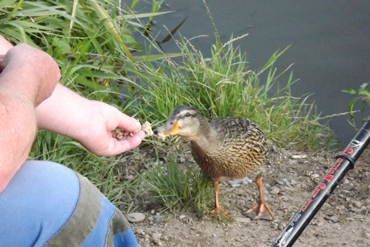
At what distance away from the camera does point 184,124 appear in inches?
131

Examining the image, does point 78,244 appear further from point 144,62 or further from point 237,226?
point 144,62

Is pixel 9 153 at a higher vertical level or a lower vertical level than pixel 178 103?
higher

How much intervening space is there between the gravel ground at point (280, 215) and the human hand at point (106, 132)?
117 cm

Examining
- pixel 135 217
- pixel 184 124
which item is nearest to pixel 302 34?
pixel 184 124

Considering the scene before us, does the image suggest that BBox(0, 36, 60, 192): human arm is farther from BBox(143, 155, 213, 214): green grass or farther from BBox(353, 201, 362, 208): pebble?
BBox(353, 201, 362, 208): pebble

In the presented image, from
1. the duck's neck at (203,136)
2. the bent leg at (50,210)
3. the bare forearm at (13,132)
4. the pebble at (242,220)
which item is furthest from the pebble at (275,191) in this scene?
the bare forearm at (13,132)

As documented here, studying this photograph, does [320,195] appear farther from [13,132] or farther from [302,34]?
[302,34]

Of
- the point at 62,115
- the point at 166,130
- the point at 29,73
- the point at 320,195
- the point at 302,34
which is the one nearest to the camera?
the point at 29,73

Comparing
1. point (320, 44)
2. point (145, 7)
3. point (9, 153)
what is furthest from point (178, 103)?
point (9, 153)

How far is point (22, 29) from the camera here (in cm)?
396

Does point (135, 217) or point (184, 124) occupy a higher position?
point (184, 124)

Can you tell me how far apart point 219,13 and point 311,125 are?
62.5 inches

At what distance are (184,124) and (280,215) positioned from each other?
0.92 metres

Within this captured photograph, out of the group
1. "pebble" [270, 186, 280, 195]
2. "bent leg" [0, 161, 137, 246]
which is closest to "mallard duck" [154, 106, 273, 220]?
"pebble" [270, 186, 280, 195]
